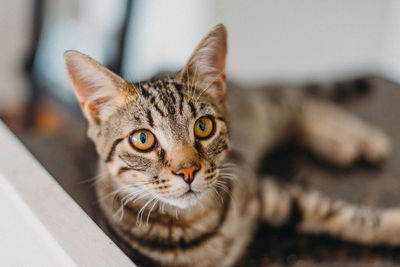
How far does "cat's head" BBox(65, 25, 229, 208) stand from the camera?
1.98 feet

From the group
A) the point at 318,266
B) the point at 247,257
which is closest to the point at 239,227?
the point at 247,257

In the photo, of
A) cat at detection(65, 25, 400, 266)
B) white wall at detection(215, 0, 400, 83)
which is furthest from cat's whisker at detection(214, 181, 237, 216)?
white wall at detection(215, 0, 400, 83)

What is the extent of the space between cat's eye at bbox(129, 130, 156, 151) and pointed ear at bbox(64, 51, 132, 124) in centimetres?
6

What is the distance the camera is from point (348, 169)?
3.75ft

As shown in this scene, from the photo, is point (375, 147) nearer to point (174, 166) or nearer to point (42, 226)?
point (174, 166)

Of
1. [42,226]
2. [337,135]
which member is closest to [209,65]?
[42,226]

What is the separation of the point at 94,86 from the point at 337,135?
0.83 meters

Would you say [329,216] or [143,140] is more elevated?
[143,140]

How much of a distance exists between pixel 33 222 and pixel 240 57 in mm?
1966

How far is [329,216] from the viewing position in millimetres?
899

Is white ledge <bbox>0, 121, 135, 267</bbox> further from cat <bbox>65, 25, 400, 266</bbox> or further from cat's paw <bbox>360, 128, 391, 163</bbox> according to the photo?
cat's paw <bbox>360, 128, 391, 163</bbox>

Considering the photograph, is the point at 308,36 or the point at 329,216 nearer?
the point at 329,216

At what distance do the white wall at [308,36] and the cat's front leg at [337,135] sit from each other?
92 centimetres

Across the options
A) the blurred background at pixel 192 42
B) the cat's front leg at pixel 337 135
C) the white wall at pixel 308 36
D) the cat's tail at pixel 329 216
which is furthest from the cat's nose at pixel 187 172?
the white wall at pixel 308 36
